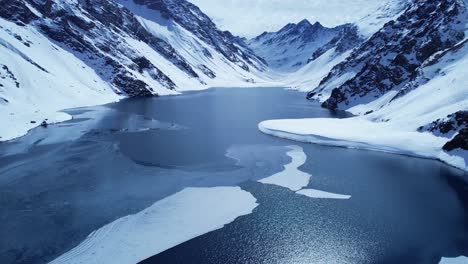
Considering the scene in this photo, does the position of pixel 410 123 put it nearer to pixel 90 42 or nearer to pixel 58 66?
pixel 58 66

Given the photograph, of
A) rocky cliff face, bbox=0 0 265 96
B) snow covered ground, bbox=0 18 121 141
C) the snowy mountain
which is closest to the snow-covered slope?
snow covered ground, bbox=0 18 121 141

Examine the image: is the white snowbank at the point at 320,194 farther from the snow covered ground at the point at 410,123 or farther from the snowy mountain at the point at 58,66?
the snowy mountain at the point at 58,66

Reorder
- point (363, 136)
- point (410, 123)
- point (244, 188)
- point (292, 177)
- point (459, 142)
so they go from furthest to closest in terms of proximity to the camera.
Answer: point (363, 136) → point (410, 123) → point (459, 142) → point (292, 177) → point (244, 188)

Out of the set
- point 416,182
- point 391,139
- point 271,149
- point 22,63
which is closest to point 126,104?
point 22,63

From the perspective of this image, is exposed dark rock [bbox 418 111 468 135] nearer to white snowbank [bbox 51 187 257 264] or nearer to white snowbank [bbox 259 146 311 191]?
white snowbank [bbox 259 146 311 191]

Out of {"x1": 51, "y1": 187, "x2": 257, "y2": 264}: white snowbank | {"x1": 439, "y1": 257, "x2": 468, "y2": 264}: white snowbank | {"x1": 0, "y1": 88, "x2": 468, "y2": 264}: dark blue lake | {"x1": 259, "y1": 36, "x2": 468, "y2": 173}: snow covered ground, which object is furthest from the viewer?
{"x1": 259, "y1": 36, "x2": 468, "y2": 173}: snow covered ground

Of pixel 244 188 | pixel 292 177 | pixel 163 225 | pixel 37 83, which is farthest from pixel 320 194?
pixel 37 83

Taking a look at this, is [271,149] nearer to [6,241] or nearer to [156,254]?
[156,254]
